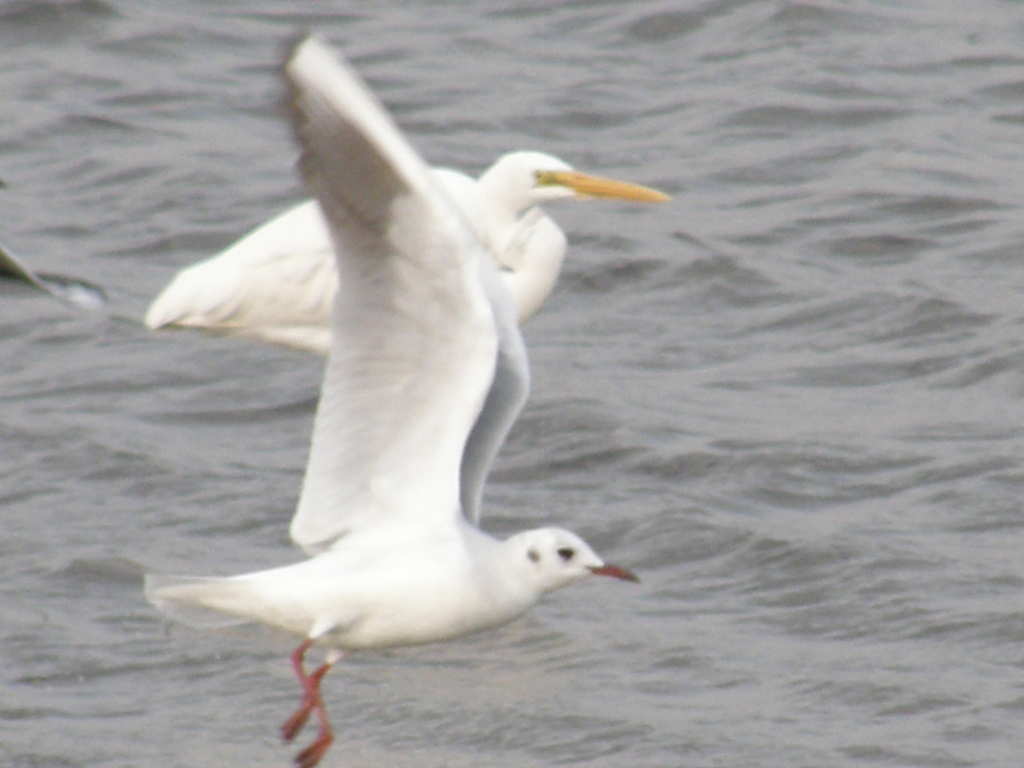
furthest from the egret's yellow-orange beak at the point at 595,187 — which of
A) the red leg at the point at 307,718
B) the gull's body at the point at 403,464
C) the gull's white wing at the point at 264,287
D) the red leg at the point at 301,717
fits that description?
the red leg at the point at 301,717

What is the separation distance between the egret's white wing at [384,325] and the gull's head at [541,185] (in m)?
3.41

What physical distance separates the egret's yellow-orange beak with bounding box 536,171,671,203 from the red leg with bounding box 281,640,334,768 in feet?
12.0

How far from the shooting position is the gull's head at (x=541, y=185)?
9.26 metres

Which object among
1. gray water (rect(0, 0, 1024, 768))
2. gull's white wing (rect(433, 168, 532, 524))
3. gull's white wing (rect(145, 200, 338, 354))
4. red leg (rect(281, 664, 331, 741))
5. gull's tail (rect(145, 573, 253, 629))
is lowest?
gray water (rect(0, 0, 1024, 768))

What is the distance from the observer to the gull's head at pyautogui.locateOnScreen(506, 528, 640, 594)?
6168mm

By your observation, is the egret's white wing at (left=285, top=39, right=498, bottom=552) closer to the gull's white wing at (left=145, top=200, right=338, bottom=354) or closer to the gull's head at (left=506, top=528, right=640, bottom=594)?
the gull's head at (left=506, top=528, right=640, bottom=594)

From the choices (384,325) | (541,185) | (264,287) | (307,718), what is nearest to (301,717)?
(307,718)

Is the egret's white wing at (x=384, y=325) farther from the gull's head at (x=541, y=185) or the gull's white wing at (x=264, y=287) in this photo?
the gull's head at (x=541, y=185)

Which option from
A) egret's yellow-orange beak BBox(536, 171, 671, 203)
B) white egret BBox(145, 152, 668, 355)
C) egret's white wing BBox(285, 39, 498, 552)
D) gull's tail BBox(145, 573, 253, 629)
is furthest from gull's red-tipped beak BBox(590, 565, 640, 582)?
egret's yellow-orange beak BBox(536, 171, 671, 203)

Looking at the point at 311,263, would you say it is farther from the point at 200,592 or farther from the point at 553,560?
the point at 200,592

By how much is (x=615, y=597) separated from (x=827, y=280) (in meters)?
3.49

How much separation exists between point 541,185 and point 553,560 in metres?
3.40

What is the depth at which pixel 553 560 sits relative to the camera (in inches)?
243

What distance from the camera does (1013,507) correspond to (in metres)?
7.97
